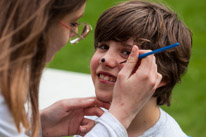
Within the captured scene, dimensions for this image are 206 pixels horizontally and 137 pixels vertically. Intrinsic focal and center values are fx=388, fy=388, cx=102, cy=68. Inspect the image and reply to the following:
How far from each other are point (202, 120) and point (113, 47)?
9.05 feet

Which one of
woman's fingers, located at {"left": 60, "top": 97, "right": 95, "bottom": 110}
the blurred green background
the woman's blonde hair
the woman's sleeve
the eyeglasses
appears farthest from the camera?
the blurred green background

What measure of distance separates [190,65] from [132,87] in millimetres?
4325

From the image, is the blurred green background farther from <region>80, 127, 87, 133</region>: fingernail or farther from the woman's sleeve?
the woman's sleeve

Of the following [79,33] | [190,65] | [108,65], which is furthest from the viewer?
[190,65]

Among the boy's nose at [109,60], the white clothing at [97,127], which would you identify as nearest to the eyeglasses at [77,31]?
the boy's nose at [109,60]

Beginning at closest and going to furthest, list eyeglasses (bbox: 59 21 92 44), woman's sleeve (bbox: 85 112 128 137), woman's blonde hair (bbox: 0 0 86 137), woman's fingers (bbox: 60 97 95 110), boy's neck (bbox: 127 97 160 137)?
woman's blonde hair (bbox: 0 0 86 137), woman's sleeve (bbox: 85 112 128 137), eyeglasses (bbox: 59 21 92 44), woman's fingers (bbox: 60 97 95 110), boy's neck (bbox: 127 97 160 137)

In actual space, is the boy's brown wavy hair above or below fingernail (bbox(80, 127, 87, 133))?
above

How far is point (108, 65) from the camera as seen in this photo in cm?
229

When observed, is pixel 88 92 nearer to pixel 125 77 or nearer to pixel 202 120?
pixel 202 120

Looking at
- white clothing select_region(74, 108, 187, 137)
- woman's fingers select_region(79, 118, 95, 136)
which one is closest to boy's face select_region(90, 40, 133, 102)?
woman's fingers select_region(79, 118, 95, 136)

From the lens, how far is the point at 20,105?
172 centimetres

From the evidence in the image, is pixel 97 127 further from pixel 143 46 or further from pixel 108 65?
pixel 143 46

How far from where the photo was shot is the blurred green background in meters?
4.79

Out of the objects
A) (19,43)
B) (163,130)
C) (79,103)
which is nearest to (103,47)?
(79,103)
